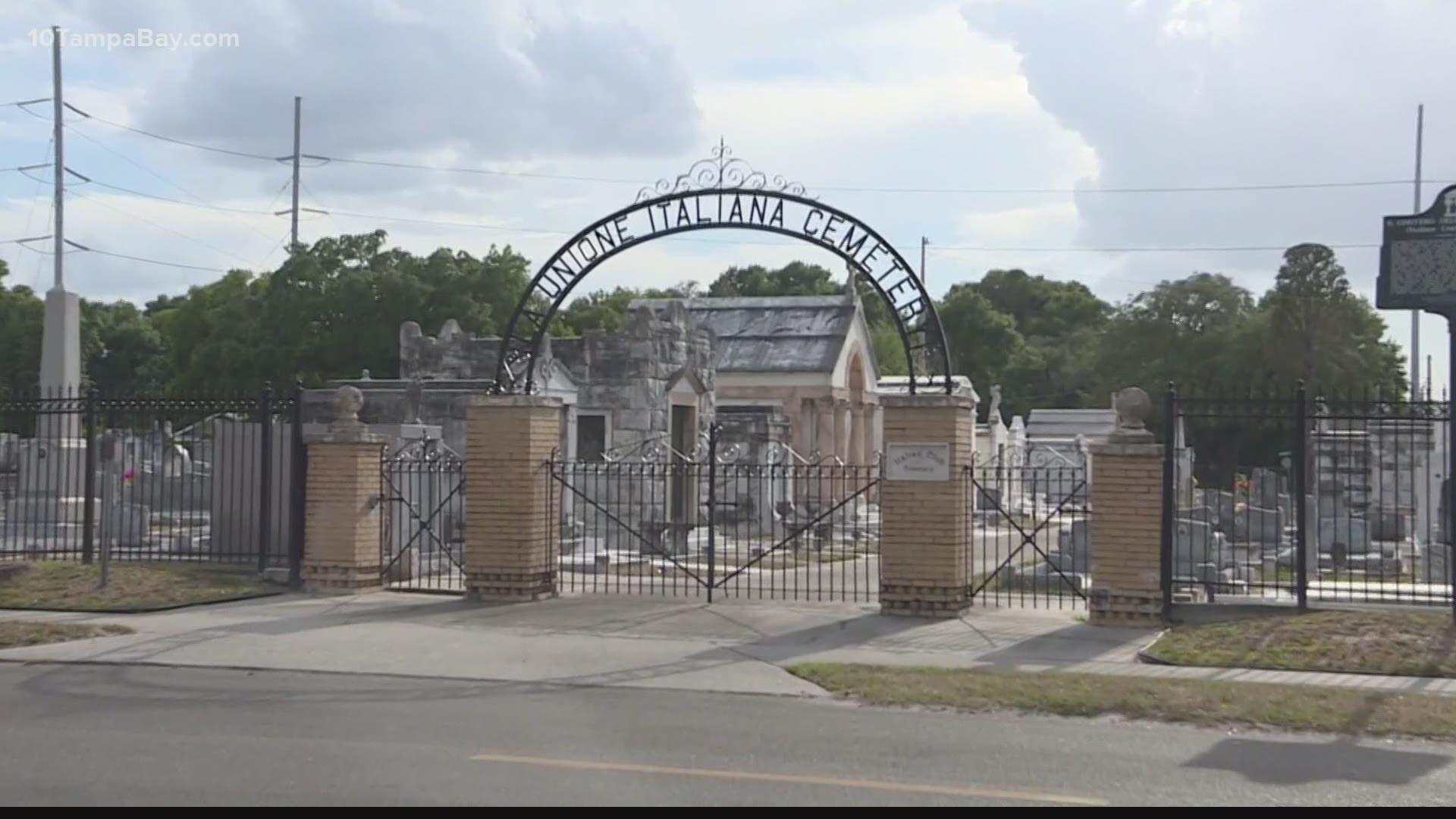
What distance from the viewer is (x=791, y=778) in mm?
7469

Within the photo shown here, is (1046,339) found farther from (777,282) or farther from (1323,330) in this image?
(1323,330)

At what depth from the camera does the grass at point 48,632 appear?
1246 centimetres

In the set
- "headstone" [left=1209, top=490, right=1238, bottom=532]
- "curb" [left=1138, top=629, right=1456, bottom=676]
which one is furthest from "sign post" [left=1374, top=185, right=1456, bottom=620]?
"headstone" [left=1209, top=490, right=1238, bottom=532]

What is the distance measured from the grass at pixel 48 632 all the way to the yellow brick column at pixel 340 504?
274 cm

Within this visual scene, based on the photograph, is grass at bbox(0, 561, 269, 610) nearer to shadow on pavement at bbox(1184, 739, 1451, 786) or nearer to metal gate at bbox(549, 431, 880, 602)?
metal gate at bbox(549, 431, 880, 602)

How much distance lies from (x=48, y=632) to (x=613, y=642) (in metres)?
5.11

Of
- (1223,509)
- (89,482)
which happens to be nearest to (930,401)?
(89,482)

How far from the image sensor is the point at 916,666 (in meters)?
11.3

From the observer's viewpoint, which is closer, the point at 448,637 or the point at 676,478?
the point at 448,637

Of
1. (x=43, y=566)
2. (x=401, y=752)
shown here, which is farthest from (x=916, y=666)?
(x=43, y=566)

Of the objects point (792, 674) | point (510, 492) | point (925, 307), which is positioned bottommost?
point (792, 674)

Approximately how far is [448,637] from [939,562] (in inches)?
187

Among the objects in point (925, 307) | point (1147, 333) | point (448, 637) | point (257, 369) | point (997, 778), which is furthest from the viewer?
point (1147, 333)
